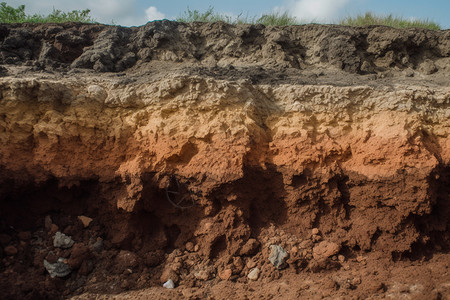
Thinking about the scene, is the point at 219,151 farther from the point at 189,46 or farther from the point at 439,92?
the point at 439,92

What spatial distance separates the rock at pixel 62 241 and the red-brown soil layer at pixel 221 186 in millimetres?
49

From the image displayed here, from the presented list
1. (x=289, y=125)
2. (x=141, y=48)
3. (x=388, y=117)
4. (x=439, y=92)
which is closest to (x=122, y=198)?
(x=289, y=125)

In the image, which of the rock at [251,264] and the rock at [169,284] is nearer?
the rock at [169,284]

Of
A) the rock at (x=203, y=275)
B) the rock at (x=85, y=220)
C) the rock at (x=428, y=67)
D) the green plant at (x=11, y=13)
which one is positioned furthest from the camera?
the green plant at (x=11, y=13)

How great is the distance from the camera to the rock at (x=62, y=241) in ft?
12.2

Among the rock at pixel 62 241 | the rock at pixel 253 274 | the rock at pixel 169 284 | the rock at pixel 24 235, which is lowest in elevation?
the rock at pixel 169 284

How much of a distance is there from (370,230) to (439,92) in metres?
1.82

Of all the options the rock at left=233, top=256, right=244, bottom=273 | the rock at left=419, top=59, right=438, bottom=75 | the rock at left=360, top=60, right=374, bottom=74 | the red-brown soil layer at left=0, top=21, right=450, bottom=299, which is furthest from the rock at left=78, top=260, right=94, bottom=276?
the rock at left=419, top=59, right=438, bottom=75

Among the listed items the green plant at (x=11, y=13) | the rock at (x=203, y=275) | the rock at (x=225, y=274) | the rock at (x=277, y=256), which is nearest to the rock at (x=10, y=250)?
the rock at (x=203, y=275)

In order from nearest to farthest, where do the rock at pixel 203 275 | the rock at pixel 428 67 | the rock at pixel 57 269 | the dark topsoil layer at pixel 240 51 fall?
the rock at pixel 57 269
the rock at pixel 203 275
the dark topsoil layer at pixel 240 51
the rock at pixel 428 67

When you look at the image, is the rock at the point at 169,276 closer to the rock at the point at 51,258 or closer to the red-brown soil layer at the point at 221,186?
the red-brown soil layer at the point at 221,186

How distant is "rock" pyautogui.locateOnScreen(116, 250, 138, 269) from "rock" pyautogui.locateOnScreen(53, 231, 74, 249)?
1.67 ft

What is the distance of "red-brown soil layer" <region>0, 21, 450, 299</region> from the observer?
364 cm

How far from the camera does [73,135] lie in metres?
3.79
